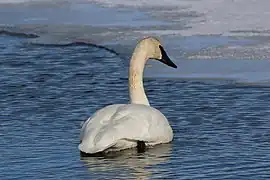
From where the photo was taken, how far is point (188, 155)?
777 centimetres

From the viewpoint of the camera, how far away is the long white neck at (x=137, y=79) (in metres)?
9.02

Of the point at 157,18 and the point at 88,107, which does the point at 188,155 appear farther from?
the point at 157,18

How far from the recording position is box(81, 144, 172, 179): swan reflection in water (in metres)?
7.20

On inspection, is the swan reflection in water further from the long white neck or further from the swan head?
the swan head

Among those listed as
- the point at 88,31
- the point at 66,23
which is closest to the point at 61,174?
the point at 88,31

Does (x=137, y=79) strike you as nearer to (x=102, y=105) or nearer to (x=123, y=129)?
(x=102, y=105)


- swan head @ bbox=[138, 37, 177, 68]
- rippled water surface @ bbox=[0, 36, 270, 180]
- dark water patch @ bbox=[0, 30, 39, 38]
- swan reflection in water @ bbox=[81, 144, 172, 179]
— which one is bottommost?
swan reflection in water @ bbox=[81, 144, 172, 179]

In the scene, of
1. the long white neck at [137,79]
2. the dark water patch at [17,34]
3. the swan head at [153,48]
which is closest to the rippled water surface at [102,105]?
the long white neck at [137,79]

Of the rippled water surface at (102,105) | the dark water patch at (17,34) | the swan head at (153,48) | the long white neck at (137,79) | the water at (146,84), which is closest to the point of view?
the rippled water surface at (102,105)

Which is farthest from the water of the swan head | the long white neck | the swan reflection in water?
the swan head

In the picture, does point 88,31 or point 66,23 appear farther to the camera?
point 66,23

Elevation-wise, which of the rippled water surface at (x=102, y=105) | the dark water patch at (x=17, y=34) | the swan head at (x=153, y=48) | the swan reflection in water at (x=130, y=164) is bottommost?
the swan reflection in water at (x=130, y=164)

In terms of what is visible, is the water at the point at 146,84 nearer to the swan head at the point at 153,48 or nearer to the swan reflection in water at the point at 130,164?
the swan reflection in water at the point at 130,164

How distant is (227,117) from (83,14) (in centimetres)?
679
